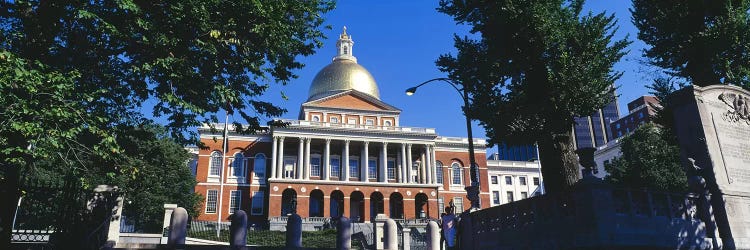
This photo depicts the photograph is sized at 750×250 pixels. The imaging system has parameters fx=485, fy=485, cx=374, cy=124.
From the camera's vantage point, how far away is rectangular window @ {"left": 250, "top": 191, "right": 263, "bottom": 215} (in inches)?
2158

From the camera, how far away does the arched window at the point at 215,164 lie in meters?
55.7

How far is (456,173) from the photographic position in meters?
63.1

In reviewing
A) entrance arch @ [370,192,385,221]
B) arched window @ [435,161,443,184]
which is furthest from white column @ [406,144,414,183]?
arched window @ [435,161,443,184]

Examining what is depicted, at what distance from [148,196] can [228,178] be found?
50.2 ft

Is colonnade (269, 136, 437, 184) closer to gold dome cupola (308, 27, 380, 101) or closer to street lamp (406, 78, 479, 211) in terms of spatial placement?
gold dome cupola (308, 27, 380, 101)

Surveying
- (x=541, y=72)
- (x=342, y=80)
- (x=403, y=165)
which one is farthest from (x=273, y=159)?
(x=541, y=72)

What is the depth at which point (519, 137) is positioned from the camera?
17531 millimetres

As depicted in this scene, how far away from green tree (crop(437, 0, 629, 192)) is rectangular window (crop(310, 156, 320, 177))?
4139cm

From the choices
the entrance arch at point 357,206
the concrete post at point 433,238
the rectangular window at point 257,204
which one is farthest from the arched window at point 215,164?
the concrete post at point 433,238

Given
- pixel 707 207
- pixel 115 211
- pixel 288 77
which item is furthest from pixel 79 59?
pixel 707 207

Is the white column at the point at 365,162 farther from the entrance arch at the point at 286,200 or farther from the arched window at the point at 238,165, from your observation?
the arched window at the point at 238,165

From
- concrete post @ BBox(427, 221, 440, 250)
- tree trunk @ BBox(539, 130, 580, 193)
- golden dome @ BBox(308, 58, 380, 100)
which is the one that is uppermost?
golden dome @ BBox(308, 58, 380, 100)

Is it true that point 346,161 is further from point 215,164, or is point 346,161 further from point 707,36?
point 707,36

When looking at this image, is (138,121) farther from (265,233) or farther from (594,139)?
(594,139)
